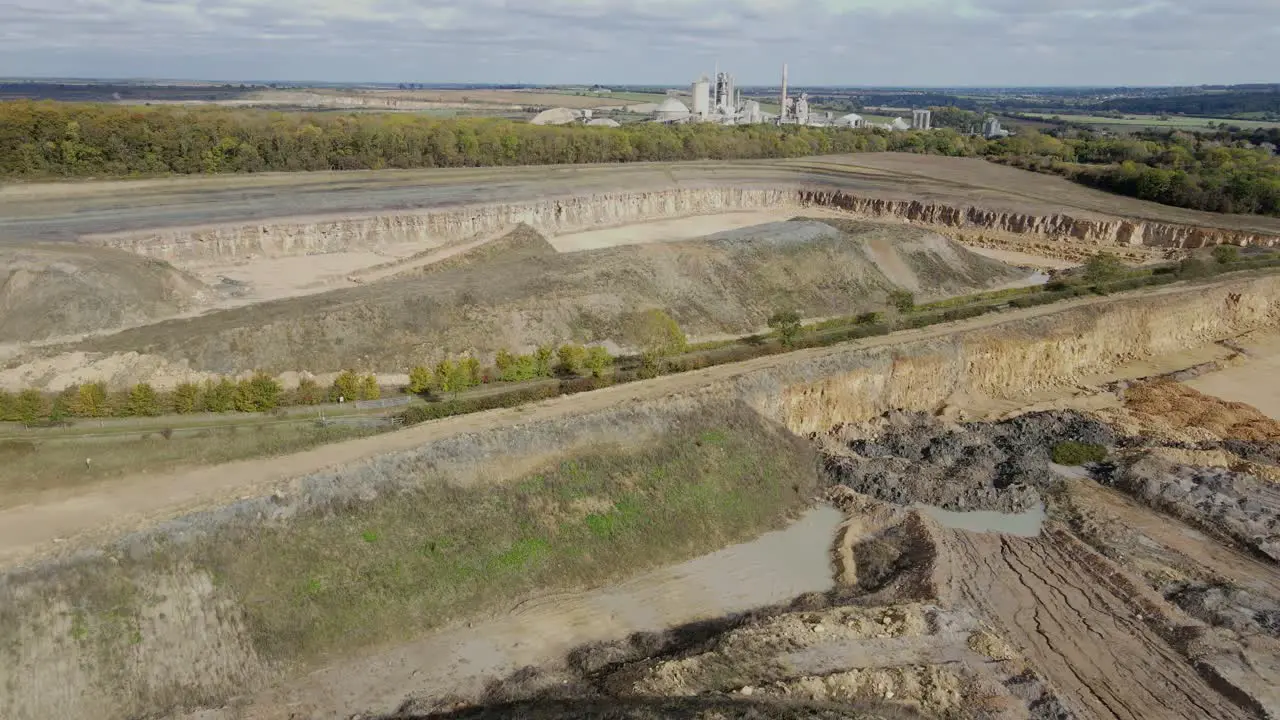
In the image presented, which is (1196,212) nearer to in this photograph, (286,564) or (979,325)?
(979,325)

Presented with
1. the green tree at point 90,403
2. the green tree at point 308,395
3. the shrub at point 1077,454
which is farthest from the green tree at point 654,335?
the green tree at point 90,403

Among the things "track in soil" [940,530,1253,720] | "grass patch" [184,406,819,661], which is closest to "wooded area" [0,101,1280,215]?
"grass patch" [184,406,819,661]

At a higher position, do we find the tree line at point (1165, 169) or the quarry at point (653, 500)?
the tree line at point (1165, 169)

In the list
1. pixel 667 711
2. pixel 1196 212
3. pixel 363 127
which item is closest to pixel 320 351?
pixel 667 711

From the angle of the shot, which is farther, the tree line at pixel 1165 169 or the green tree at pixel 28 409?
the tree line at pixel 1165 169

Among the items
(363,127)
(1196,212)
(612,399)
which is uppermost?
(363,127)

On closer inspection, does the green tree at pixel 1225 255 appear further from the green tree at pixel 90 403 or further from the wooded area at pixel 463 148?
the green tree at pixel 90 403

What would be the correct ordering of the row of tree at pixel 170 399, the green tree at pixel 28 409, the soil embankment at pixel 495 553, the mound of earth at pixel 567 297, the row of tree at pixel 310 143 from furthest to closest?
the row of tree at pixel 310 143, the mound of earth at pixel 567 297, the row of tree at pixel 170 399, the green tree at pixel 28 409, the soil embankment at pixel 495 553
